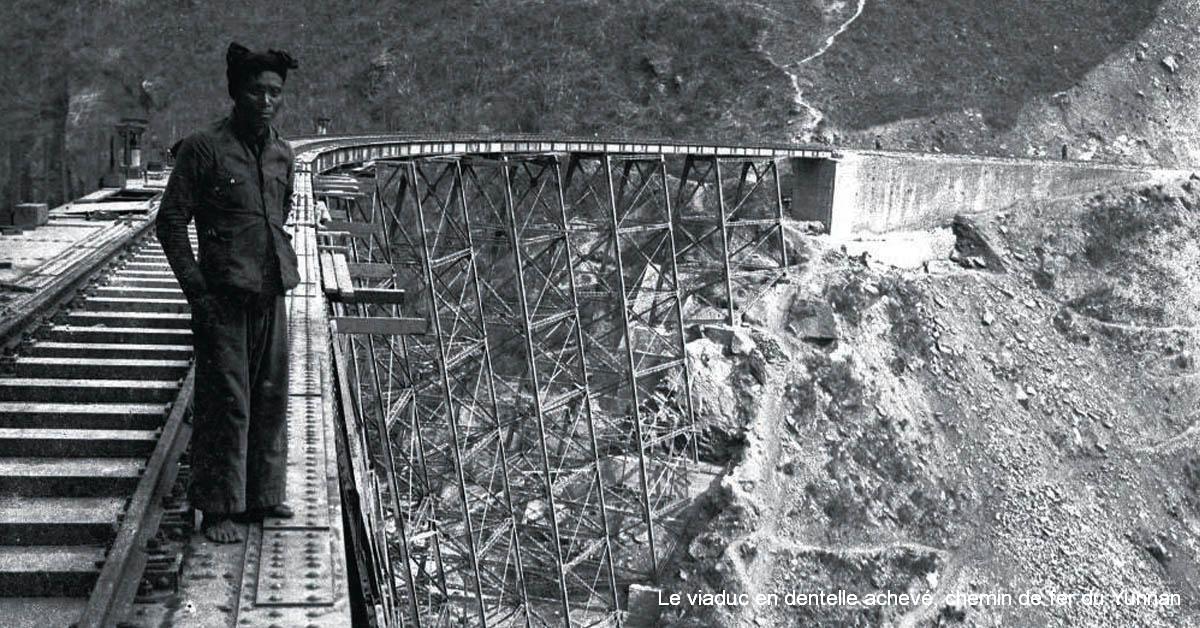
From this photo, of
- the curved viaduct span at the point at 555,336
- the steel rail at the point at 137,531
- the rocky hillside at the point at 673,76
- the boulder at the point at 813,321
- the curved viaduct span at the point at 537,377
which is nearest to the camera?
the steel rail at the point at 137,531

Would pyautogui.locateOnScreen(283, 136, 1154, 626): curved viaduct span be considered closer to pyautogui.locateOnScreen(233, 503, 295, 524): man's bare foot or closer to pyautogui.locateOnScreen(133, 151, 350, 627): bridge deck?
pyautogui.locateOnScreen(133, 151, 350, 627): bridge deck

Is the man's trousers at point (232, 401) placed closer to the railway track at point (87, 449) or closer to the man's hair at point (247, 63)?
the railway track at point (87, 449)

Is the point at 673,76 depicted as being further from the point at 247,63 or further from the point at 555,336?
the point at 247,63

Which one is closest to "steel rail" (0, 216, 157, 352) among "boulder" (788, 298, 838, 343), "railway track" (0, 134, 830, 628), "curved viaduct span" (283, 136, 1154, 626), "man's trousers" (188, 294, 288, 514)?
"railway track" (0, 134, 830, 628)

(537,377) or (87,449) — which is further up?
(87,449)

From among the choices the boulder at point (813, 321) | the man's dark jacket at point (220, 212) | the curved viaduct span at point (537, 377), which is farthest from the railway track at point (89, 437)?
the boulder at point (813, 321)

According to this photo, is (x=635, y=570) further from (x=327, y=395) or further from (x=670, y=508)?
(x=327, y=395)

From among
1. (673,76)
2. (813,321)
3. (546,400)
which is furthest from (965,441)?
(673,76)
